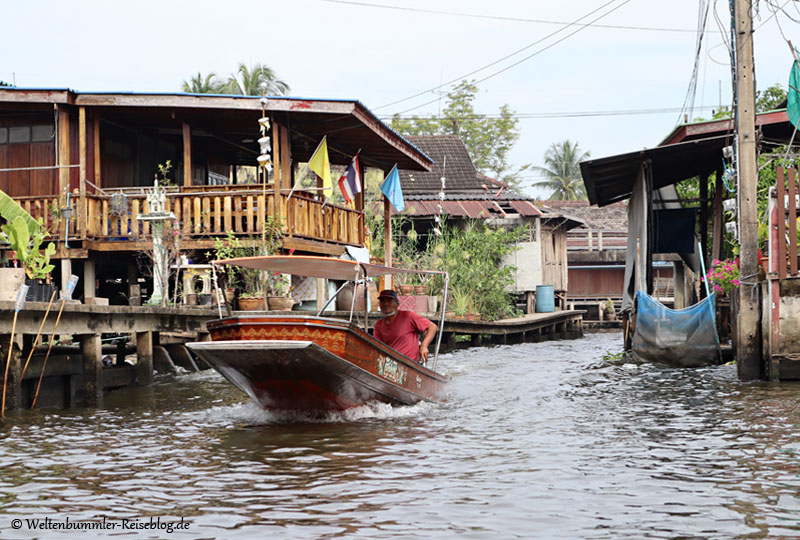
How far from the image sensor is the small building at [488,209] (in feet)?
95.0

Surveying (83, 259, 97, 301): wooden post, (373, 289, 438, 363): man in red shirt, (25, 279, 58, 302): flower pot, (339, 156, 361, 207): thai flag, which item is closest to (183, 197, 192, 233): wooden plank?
(83, 259, 97, 301): wooden post

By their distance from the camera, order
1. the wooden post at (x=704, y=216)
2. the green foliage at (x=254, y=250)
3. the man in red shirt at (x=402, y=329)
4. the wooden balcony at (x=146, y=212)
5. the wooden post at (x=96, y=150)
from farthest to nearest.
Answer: the wooden post at (x=704, y=216) → the wooden post at (x=96, y=150) → the wooden balcony at (x=146, y=212) → the green foliage at (x=254, y=250) → the man in red shirt at (x=402, y=329)

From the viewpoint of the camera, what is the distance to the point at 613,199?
2062cm

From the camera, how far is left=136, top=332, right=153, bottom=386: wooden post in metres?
13.7

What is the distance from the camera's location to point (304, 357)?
8.74m

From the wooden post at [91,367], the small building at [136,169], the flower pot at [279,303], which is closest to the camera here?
the wooden post at [91,367]

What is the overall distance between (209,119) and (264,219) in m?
3.05

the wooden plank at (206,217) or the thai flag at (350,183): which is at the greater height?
the thai flag at (350,183)

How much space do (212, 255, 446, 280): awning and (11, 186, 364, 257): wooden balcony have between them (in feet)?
17.5

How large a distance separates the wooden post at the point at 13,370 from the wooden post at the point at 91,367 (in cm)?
134

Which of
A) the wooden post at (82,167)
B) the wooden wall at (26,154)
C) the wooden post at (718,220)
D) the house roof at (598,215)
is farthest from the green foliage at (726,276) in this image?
the house roof at (598,215)

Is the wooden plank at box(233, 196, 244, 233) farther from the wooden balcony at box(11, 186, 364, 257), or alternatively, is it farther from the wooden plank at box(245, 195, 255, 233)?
the wooden plank at box(245, 195, 255, 233)

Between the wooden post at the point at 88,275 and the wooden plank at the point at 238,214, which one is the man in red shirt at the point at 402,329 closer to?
the wooden plank at the point at 238,214

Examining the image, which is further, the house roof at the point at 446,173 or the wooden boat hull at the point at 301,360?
the house roof at the point at 446,173
